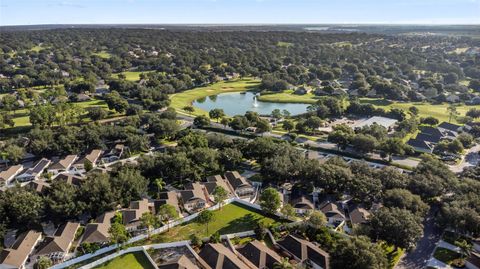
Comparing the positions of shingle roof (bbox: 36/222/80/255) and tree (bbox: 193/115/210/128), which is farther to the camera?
tree (bbox: 193/115/210/128)

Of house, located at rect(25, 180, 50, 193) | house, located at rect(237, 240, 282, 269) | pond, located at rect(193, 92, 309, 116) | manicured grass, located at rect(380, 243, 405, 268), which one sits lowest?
manicured grass, located at rect(380, 243, 405, 268)

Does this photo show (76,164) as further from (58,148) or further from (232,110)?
(232,110)

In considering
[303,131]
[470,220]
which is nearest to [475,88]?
[303,131]

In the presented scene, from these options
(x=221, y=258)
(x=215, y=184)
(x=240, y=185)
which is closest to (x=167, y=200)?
(x=215, y=184)

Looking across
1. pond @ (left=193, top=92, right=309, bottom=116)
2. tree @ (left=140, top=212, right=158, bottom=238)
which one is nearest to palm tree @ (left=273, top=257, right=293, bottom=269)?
tree @ (left=140, top=212, right=158, bottom=238)

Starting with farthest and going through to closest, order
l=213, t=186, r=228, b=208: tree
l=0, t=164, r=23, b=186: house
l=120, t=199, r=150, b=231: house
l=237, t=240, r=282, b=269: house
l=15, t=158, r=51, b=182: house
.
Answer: l=15, t=158, r=51, b=182: house → l=0, t=164, r=23, b=186: house → l=213, t=186, r=228, b=208: tree → l=120, t=199, r=150, b=231: house → l=237, t=240, r=282, b=269: house

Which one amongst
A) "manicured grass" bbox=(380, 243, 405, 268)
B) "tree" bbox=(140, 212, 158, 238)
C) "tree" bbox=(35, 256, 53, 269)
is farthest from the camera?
"tree" bbox=(140, 212, 158, 238)

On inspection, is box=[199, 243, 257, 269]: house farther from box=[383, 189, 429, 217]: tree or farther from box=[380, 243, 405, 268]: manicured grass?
box=[383, 189, 429, 217]: tree
